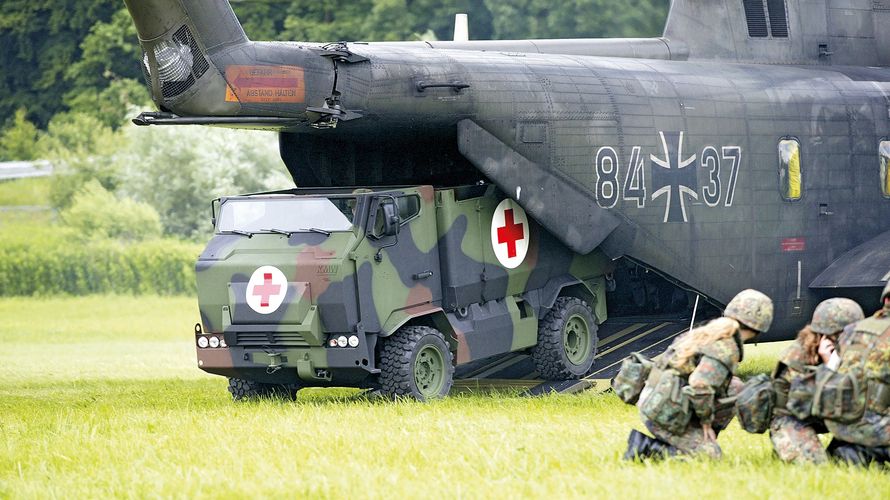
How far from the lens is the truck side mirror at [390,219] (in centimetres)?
1486

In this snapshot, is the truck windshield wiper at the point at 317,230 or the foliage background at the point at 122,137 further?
the foliage background at the point at 122,137

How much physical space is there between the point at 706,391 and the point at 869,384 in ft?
3.44

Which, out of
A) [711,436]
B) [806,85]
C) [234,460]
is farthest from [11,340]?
[711,436]

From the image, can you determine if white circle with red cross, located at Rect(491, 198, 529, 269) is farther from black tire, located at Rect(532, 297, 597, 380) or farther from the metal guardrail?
the metal guardrail

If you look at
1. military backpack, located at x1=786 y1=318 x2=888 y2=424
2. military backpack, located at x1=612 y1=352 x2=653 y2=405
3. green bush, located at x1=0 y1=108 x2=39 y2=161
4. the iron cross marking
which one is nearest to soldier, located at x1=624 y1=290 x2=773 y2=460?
military backpack, located at x1=612 y1=352 x2=653 y2=405

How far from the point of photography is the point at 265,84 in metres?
14.5

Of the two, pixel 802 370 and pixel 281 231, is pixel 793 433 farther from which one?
pixel 281 231

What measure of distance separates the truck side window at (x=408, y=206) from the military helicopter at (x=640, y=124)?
2.44 feet

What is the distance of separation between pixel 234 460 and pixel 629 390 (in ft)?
9.53

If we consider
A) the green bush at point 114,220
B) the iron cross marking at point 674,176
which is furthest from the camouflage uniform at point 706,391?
the green bush at point 114,220

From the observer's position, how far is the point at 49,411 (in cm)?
1548

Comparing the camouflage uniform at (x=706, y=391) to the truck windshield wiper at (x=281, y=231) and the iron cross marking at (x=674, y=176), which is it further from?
the iron cross marking at (x=674, y=176)

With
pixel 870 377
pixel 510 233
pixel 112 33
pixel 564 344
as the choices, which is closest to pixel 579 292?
pixel 564 344

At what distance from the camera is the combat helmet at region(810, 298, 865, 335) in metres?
10.6
